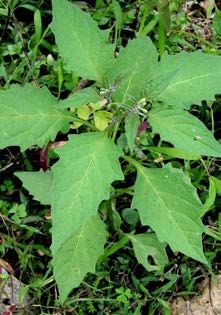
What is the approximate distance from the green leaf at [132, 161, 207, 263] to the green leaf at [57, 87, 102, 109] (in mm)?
427

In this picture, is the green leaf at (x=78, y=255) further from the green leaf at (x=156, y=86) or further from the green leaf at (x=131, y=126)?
the green leaf at (x=156, y=86)

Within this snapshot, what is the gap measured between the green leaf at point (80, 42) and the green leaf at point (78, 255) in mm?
732

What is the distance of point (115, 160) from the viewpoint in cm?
190

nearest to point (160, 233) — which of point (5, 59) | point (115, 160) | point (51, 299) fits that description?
point (115, 160)

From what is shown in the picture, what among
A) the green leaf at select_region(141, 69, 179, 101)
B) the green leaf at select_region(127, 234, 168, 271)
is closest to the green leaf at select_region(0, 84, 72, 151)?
the green leaf at select_region(141, 69, 179, 101)

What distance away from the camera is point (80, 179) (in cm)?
185

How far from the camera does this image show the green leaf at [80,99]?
190 cm

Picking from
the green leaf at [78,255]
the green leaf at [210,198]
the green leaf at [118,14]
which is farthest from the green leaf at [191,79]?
the green leaf at [118,14]

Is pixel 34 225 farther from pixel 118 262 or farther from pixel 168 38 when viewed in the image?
pixel 168 38

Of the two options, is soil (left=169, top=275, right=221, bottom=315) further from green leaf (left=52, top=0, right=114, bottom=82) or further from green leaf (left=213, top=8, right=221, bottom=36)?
green leaf (left=213, top=8, right=221, bottom=36)

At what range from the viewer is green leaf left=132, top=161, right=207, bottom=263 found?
Answer: 2.03 metres

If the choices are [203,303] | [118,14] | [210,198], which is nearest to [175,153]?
[210,198]

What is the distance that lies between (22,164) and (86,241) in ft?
2.50

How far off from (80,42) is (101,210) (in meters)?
0.89
